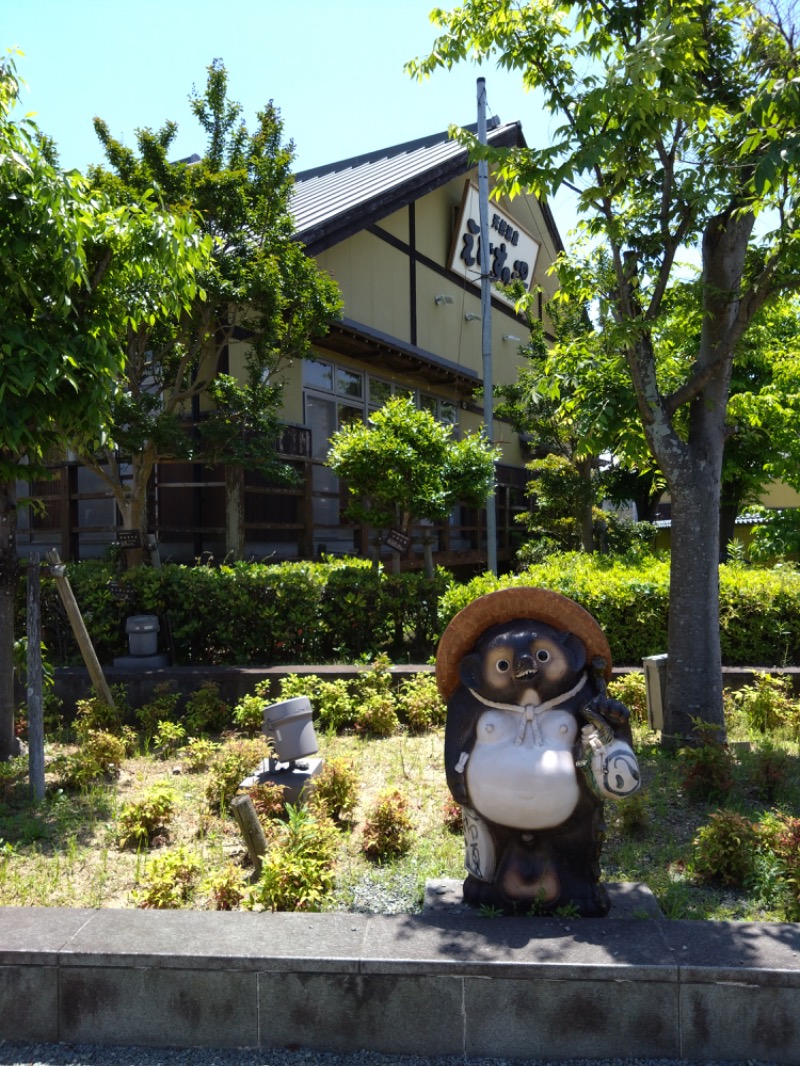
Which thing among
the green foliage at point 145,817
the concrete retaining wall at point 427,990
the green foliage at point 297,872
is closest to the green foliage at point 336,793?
the green foliage at point 297,872

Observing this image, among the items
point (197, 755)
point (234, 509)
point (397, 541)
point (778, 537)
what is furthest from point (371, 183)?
point (197, 755)

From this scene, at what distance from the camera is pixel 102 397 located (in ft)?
18.6

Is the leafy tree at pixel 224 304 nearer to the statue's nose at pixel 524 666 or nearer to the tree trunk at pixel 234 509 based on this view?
the tree trunk at pixel 234 509

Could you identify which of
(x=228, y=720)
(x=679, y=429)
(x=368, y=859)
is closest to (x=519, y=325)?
(x=679, y=429)

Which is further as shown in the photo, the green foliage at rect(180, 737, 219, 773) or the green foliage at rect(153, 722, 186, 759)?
the green foliage at rect(153, 722, 186, 759)

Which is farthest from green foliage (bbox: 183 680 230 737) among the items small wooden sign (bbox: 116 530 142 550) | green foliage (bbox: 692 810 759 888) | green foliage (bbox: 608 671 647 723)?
green foliage (bbox: 692 810 759 888)

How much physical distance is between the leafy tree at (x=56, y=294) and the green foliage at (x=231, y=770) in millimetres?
1846

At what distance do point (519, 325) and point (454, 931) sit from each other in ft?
71.2

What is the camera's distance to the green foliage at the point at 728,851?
13.8 ft

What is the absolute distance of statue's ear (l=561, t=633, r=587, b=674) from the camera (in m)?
3.77

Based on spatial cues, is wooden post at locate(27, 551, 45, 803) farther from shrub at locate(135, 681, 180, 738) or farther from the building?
the building

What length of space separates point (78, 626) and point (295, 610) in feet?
8.17

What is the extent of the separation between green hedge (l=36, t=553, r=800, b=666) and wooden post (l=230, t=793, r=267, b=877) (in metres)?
4.09

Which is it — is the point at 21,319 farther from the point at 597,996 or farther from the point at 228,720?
the point at 597,996
